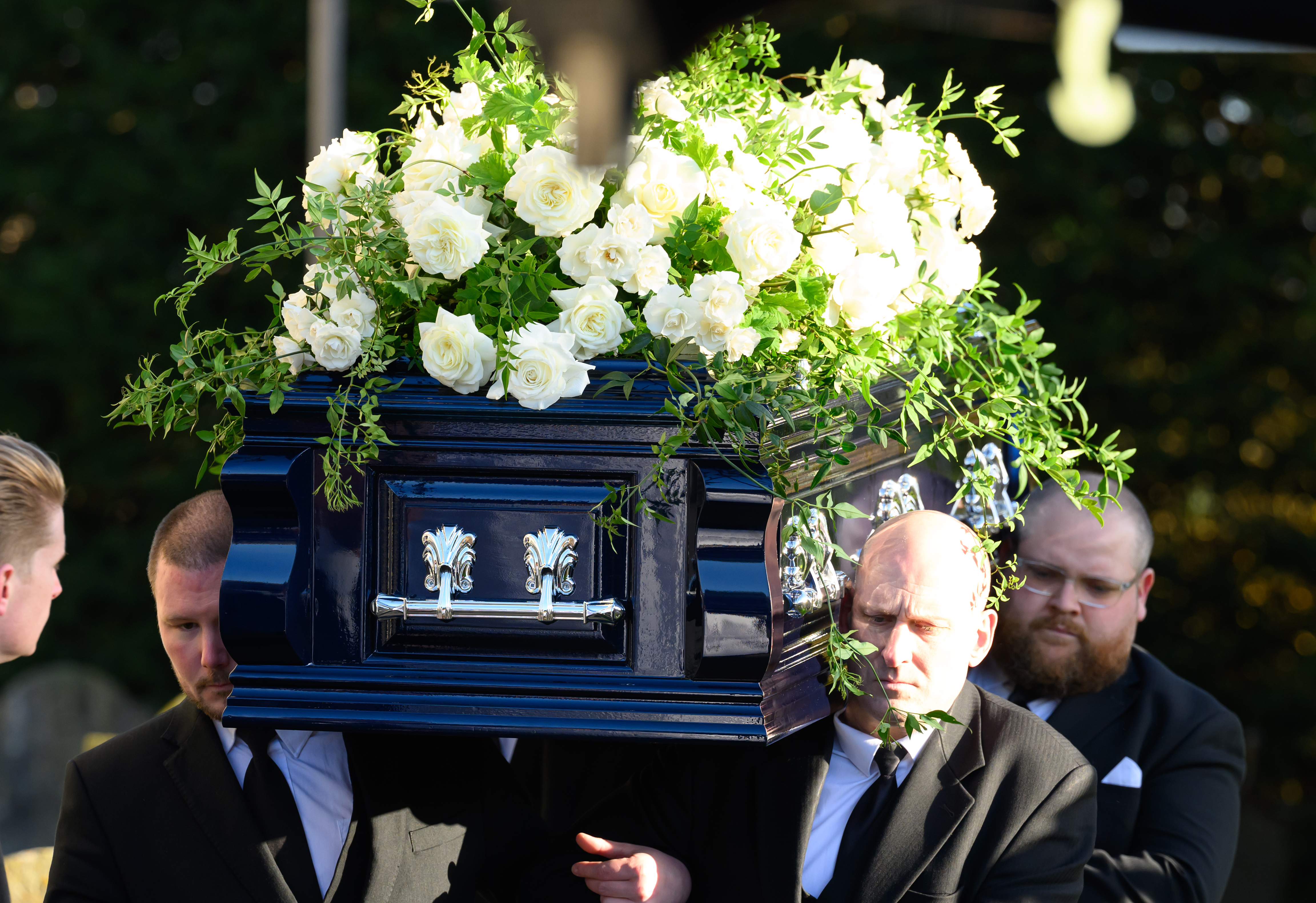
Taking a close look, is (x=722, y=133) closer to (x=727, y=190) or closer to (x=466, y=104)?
(x=727, y=190)

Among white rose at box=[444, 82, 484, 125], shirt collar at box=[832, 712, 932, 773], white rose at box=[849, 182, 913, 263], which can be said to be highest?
white rose at box=[444, 82, 484, 125]

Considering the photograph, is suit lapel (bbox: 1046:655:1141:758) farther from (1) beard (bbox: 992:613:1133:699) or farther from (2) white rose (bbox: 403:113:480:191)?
(2) white rose (bbox: 403:113:480:191)

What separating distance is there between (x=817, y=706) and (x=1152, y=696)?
1268 mm

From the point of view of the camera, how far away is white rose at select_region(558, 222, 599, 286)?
1.97 m

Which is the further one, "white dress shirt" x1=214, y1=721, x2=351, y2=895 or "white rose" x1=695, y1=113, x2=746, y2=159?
"white dress shirt" x1=214, y1=721, x2=351, y2=895

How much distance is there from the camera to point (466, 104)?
217 cm

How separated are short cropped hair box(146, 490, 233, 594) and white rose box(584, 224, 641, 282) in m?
0.92

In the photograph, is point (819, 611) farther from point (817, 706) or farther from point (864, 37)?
point (864, 37)

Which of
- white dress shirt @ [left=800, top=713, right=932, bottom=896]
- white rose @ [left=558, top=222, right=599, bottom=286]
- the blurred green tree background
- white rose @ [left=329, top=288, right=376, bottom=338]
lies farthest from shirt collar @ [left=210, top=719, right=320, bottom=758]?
the blurred green tree background

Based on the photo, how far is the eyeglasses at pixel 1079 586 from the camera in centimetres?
302

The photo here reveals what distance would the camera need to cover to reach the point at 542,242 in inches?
82.4

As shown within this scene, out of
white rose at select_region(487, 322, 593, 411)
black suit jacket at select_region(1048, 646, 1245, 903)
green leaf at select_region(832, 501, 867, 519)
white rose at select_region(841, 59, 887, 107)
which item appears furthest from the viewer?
black suit jacket at select_region(1048, 646, 1245, 903)

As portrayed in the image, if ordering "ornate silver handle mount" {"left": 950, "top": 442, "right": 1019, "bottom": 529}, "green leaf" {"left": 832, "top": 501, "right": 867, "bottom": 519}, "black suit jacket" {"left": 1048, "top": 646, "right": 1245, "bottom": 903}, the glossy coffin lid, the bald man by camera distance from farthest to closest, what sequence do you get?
"black suit jacket" {"left": 1048, "top": 646, "right": 1245, "bottom": 903}, "ornate silver handle mount" {"left": 950, "top": 442, "right": 1019, "bottom": 529}, the bald man, "green leaf" {"left": 832, "top": 501, "right": 867, "bottom": 519}, the glossy coffin lid

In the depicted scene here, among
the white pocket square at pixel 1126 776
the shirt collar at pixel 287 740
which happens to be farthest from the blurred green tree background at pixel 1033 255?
the shirt collar at pixel 287 740
